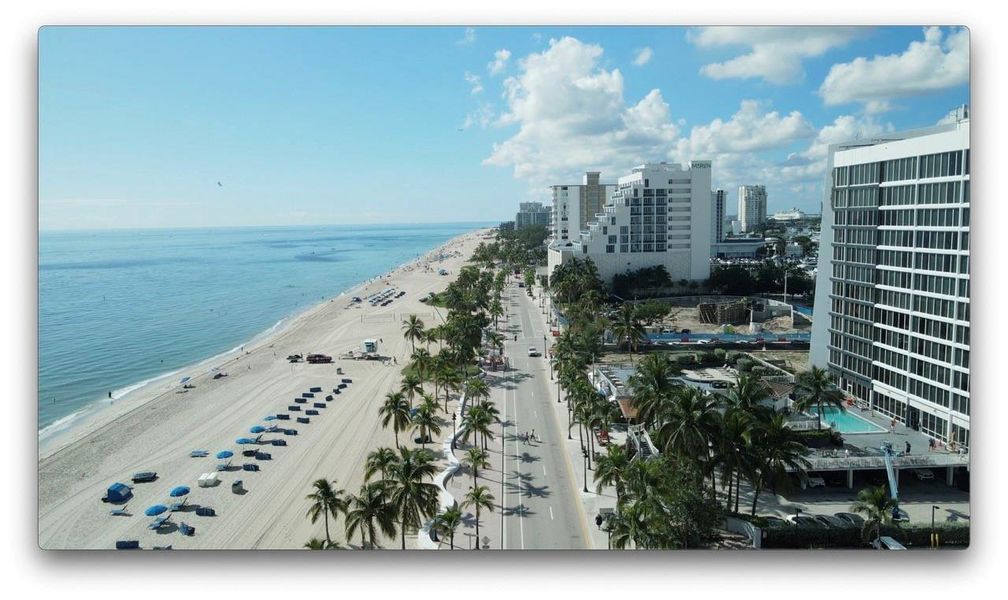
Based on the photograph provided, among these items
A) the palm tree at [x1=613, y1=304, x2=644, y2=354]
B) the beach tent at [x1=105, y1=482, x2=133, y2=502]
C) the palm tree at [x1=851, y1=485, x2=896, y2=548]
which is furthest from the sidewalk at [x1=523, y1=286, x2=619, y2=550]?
the beach tent at [x1=105, y1=482, x2=133, y2=502]

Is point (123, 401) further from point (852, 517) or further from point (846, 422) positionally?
point (846, 422)

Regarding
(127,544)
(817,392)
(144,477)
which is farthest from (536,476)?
(144,477)

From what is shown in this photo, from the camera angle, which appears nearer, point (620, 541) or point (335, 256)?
point (620, 541)

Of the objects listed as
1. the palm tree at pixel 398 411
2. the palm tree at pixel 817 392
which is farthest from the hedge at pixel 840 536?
the palm tree at pixel 398 411

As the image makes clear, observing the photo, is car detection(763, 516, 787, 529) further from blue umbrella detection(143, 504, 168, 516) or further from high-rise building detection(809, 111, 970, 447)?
blue umbrella detection(143, 504, 168, 516)
